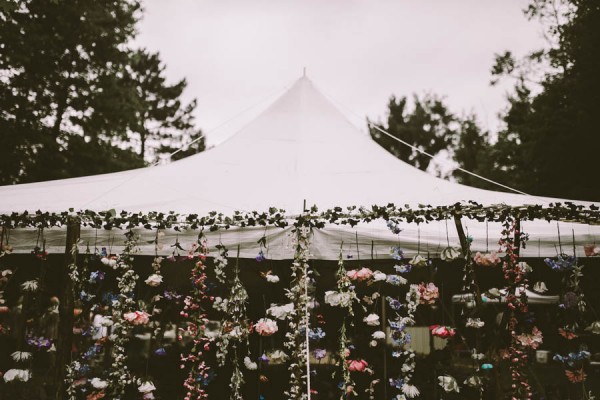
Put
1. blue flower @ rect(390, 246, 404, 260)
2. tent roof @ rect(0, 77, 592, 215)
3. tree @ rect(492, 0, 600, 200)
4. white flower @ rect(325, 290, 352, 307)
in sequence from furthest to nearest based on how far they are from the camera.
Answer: tree @ rect(492, 0, 600, 200), tent roof @ rect(0, 77, 592, 215), blue flower @ rect(390, 246, 404, 260), white flower @ rect(325, 290, 352, 307)

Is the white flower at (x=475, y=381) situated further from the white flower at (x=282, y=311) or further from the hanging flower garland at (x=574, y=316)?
the white flower at (x=282, y=311)

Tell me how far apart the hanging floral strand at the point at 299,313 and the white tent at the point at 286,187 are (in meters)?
0.23

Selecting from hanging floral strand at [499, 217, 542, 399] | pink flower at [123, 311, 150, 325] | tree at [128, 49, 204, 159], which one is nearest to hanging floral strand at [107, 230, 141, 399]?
pink flower at [123, 311, 150, 325]

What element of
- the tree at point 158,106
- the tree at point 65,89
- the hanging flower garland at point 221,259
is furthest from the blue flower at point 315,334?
the tree at point 158,106

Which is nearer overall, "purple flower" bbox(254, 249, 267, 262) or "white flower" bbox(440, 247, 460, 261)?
"white flower" bbox(440, 247, 460, 261)

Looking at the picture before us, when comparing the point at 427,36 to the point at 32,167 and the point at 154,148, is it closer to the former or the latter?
the point at 32,167

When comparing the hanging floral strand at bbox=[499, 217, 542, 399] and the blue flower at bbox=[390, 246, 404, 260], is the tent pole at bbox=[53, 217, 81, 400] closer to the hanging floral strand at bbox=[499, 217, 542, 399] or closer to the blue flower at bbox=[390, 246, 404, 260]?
the blue flower at bbox=[390, 246, 404, 260]

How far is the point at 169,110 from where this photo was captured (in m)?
20.3

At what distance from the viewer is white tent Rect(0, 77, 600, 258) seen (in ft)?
11.0

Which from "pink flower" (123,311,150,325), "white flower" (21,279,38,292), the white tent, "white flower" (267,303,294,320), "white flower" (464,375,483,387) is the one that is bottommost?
"white flower" (464,375,483,387)

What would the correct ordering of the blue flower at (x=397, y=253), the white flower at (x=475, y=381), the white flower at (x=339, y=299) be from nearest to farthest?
the white flower at (x=475, y=381), the white flower at (x=339, y=299), the blue flower at (x=397, y=253)

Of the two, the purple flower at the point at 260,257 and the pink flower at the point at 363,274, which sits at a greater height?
the purple flower at the point at 260,257

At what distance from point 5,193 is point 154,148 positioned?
16.7 meters

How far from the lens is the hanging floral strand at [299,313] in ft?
10.1
